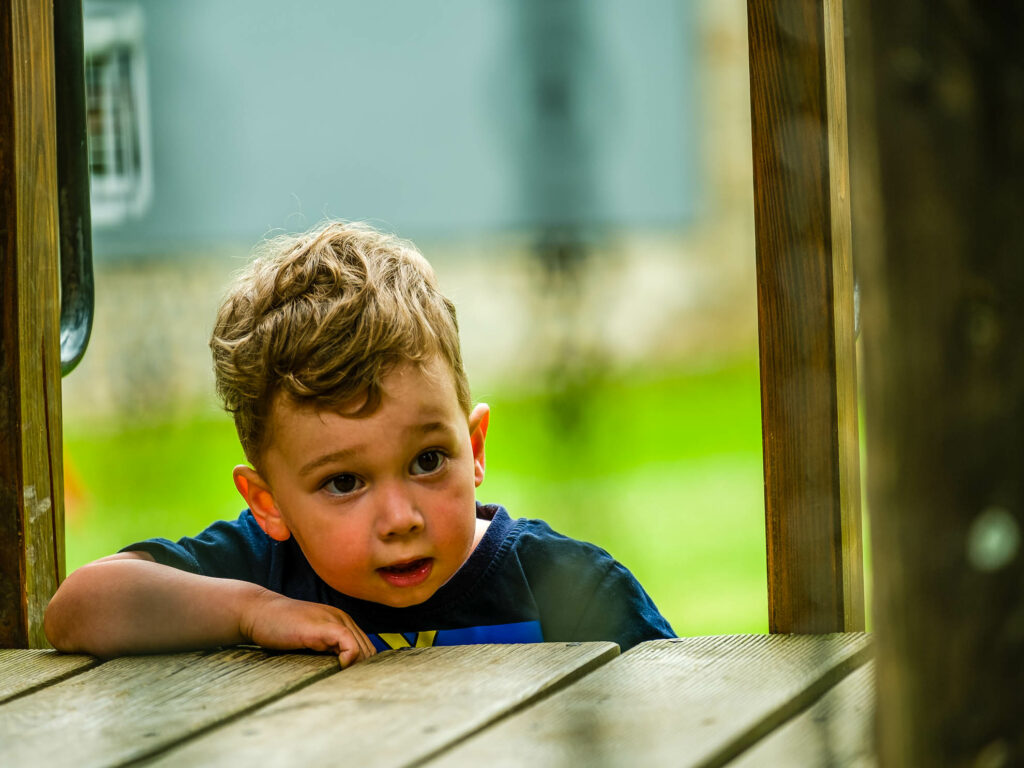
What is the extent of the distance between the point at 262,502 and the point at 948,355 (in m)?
1.09

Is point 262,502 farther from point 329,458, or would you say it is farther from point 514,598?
point 514,598

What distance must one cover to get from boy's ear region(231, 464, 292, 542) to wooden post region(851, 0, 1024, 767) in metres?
1.03

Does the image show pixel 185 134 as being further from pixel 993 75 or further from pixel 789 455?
pixel 993 75

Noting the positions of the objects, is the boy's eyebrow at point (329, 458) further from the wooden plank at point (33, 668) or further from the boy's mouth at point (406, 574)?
the wooden plank at point (33, 668)

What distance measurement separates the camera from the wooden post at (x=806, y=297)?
1102 mm

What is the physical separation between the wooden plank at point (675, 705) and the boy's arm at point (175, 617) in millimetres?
307

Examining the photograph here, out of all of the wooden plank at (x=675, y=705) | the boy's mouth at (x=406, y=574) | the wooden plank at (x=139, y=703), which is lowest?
the wooden plank at (x=139, y=703)

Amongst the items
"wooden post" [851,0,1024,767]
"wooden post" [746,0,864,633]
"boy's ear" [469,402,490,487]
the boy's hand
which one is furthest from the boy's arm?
"wooden post" [851,0,1024,767]

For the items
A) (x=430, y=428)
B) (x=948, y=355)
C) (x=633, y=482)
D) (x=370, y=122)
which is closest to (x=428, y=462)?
(x=430, y=428)

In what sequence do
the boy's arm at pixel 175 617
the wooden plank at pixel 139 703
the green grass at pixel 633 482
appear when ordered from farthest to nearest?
the green grass at pixel 633 482 < the boy's arm at pixel 175 617 < the wooden plank at pixel 139 703

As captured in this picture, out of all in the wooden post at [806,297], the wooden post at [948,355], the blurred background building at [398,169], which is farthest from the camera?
the blurred background building at [398,169]

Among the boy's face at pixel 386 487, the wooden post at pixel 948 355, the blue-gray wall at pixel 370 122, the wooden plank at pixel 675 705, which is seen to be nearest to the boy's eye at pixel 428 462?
the boy's face at pixel 386 487

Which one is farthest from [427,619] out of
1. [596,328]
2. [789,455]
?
[789,455]

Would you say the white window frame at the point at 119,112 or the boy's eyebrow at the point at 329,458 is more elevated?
the white window frame at the point at 119,112
